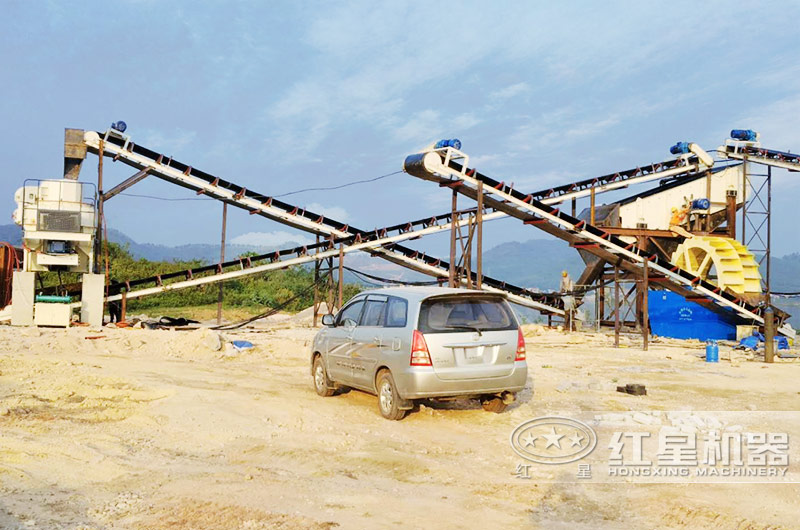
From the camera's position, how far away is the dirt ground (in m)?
5.04

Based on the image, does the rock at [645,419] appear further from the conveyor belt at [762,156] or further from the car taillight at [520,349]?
the conveyor belt at [762,156]

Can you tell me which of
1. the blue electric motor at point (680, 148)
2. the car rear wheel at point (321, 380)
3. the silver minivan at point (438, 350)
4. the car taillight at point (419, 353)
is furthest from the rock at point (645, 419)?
the blue electric motor at point (680, 148)

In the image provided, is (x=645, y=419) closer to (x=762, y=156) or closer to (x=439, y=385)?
(x=439, y=385)

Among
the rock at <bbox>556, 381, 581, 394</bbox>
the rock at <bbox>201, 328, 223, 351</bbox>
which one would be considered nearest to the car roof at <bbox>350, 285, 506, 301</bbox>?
the rock at <bbox>556, 381, 581, 394</bbox>

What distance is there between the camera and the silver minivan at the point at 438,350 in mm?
8508

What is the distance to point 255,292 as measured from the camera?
38531mm

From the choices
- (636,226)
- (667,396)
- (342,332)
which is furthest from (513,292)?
(342,332)

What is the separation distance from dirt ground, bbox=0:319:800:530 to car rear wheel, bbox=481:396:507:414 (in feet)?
0.45

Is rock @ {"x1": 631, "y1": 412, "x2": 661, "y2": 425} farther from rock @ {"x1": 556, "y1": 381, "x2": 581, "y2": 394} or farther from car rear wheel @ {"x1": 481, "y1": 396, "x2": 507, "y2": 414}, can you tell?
rock @ {"x1": 556, "y1": 381, "x2": 581, "y2": 394}

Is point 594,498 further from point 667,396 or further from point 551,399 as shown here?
point 667,396

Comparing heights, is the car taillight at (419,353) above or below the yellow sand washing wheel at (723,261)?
below

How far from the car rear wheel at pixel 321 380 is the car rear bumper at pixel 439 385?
2127 millimetres

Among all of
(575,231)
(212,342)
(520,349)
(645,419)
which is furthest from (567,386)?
(575,231)

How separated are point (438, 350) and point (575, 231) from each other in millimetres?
17839
